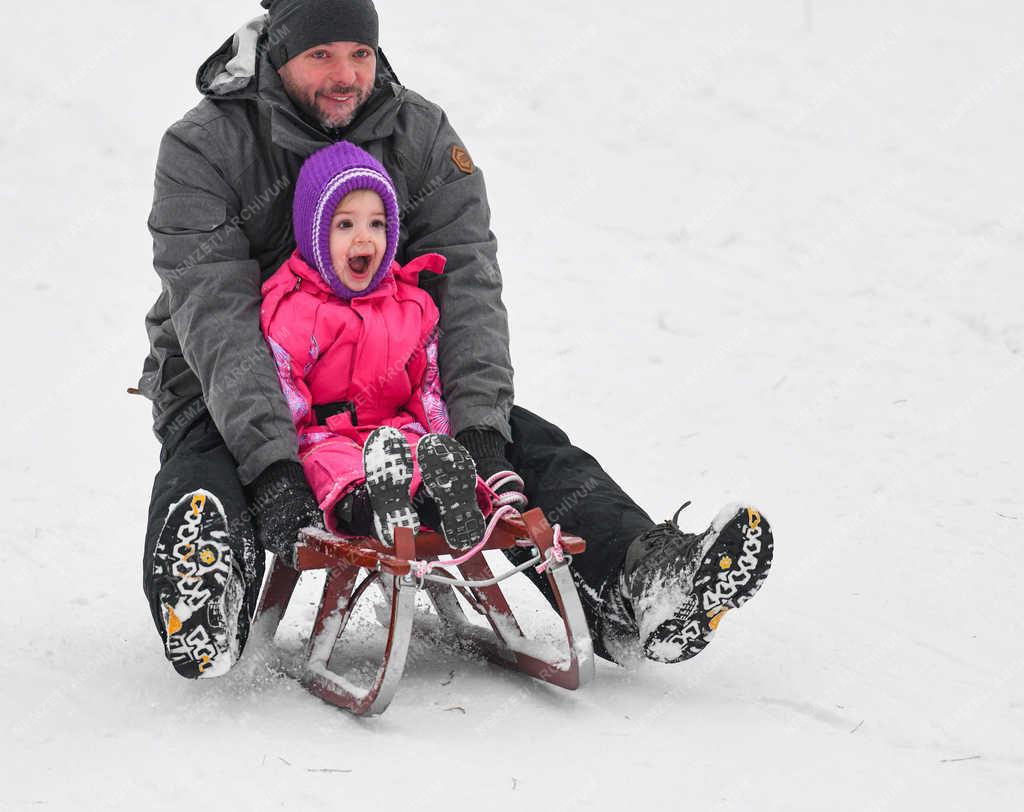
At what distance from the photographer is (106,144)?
269 inches

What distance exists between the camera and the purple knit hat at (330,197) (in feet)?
9.50

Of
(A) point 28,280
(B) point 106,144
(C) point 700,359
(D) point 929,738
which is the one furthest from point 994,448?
(B) point 106,144

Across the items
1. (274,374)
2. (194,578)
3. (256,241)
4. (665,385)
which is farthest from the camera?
(665,385)

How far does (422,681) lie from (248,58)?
149 centimetres

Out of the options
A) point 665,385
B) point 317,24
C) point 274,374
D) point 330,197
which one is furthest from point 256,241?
point 665,385

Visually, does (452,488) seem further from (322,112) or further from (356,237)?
(322,112)

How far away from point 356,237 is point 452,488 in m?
0.67

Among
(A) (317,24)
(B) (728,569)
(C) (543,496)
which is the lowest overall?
(C) (543,496)

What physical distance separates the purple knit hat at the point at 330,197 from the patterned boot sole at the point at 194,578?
66 cm

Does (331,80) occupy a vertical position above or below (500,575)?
above

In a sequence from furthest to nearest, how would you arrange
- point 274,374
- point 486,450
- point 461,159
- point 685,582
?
1. point 461,159
2. point 486,450
3. point 274,374
4. point 685,582

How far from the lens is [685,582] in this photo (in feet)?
8.64

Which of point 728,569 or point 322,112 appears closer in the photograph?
point 728,569

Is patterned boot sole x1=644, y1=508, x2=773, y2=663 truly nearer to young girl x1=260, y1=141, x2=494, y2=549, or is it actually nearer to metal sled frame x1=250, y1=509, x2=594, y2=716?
metal sled frame x1=250, y1=509, x2=594, y2=716
